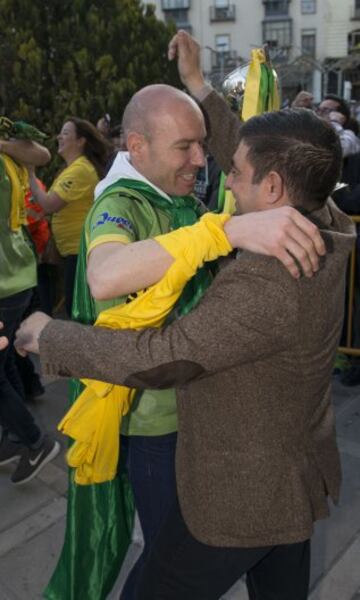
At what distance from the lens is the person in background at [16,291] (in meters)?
2.82

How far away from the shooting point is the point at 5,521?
2598 mm

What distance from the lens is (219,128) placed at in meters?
2.18

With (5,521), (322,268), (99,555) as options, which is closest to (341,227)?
(322,268)

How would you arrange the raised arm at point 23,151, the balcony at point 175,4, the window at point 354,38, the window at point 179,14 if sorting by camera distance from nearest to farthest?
the raised arm at point 23,151 → the window at point 354,38 → the balcony at point 175,4 → the window at point 179,14

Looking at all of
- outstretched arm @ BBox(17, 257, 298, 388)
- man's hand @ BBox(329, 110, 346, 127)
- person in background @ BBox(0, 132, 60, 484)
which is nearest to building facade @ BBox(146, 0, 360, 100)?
man's hand @ BBox(329, 110, 346, 127)

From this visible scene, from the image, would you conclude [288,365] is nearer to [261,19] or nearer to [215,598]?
[215,598]

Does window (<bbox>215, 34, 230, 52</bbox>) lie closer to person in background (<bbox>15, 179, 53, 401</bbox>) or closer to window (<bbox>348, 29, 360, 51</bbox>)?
window (<bbox>348, 29, 360, 51</bbox>)

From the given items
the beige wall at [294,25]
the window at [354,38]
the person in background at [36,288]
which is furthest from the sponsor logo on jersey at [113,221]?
the window at [354,38]

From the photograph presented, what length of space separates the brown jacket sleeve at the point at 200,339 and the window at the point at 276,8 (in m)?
→ 47.9

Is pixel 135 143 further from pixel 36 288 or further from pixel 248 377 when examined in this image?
pixel 36 288

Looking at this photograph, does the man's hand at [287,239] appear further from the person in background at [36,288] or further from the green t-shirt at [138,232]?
the person in background at [36,288]

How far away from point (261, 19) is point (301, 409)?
4817cm

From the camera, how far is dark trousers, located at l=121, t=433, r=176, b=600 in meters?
1.64

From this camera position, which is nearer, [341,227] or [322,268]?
[322,268]
